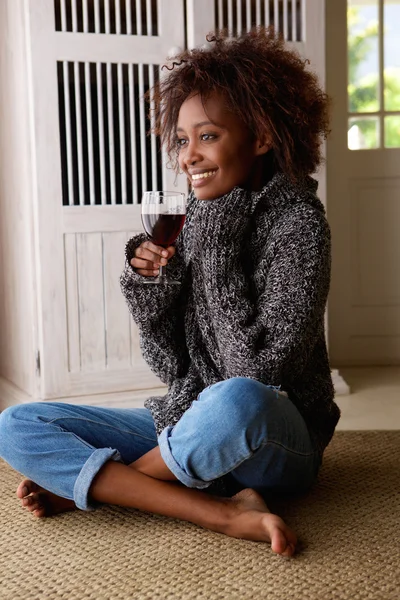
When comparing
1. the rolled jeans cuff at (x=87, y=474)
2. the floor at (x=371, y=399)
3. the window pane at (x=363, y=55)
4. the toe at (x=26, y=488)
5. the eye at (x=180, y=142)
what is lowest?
the floor at (x=371, y=399)

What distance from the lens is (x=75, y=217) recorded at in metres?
2.68

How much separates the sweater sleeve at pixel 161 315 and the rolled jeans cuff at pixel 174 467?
0.22m

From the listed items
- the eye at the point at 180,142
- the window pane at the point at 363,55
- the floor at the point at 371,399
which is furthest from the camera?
the window pane at the point at 363,55

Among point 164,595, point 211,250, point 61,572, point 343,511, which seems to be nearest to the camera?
point 164,595

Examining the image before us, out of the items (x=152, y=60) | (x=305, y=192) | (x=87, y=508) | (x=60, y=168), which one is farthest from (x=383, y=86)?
(x=87, y=508)

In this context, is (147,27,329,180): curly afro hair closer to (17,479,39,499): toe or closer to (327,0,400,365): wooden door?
(17,479,39,499): toe

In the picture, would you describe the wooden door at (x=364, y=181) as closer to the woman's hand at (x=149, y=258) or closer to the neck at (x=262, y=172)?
the neck at (x=262, y=172)

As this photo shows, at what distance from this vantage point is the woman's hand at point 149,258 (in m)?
1.59

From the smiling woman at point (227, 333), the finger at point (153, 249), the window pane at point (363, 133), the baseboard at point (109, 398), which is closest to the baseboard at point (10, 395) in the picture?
the baseboard at point (109, 398)

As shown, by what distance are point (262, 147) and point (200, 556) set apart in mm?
810

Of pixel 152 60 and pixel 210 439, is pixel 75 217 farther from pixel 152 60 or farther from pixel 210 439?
pixel 210 439

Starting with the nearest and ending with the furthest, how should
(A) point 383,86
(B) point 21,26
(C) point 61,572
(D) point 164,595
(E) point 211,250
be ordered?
(D) point 164,595
(C) point 61,572
(E) point 211,250
(B) point 21,26
(A) point 383,86

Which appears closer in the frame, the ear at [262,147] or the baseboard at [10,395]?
the ear at [262,147]

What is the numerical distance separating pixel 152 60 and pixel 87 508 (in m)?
1.64
